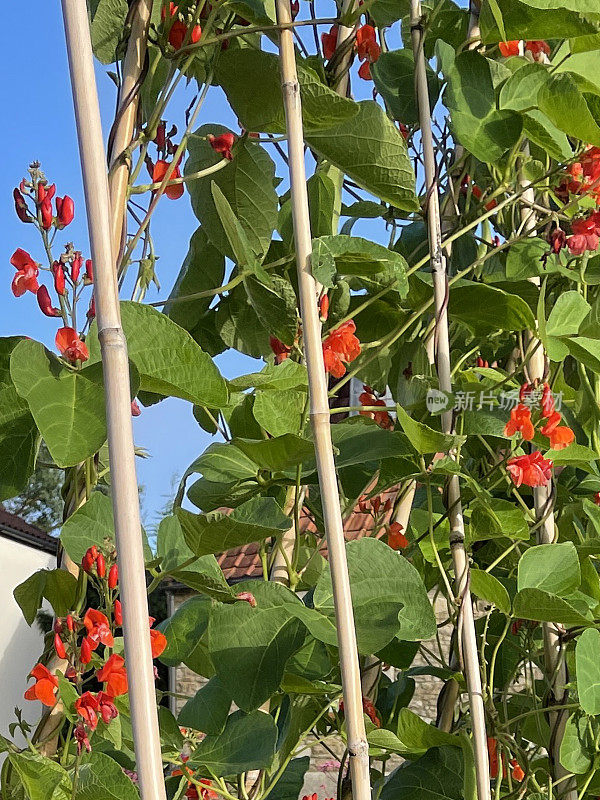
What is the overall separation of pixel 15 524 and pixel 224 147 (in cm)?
Result: 750

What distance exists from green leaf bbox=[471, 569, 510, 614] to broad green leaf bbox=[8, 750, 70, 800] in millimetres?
397

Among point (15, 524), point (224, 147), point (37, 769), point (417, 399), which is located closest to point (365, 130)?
point (224, 147)

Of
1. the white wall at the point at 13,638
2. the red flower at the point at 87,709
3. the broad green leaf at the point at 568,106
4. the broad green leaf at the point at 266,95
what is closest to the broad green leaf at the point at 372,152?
the broad green leaf at the point at 266,95

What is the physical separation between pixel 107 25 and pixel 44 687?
1.70 ft

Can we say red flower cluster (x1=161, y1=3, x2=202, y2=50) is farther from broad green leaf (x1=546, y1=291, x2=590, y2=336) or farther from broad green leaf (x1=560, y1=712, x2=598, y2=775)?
broad green leaf (x1=560, y1=712, x2=598, y2=775)

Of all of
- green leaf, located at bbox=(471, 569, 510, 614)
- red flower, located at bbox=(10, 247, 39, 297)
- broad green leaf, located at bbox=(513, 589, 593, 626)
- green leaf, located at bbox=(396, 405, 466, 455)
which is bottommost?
broad green leaf, located at bbox=(513, 589, 593, 626)

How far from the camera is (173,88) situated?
0.66 metres

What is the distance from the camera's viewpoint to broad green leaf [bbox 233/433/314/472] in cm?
65

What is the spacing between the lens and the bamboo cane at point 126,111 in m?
0.60

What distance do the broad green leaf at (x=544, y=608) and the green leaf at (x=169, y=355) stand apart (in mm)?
367

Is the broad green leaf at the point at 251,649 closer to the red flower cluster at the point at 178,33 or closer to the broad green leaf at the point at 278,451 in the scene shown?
the broad green leaf at the point at 278,451

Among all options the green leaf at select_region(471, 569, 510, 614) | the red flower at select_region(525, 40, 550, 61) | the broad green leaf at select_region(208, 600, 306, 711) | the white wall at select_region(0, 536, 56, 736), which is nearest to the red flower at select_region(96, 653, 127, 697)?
the broad green leaf at select_region(208, 600, 306, 711)

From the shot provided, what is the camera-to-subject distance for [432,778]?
2.87ft

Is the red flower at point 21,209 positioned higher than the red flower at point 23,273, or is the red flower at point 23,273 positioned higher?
the red flower at point 21,209
